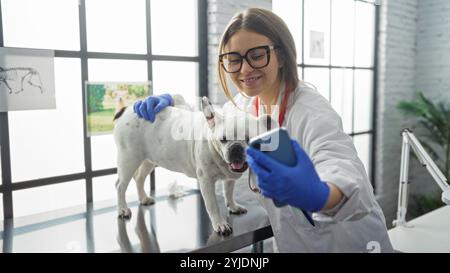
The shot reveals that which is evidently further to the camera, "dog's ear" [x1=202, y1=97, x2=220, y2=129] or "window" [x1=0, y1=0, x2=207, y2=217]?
"window" [x1=0, y1=0, x2=207, y2=217]

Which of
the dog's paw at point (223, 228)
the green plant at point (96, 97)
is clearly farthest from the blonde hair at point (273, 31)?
the green plant at point (96, 97)

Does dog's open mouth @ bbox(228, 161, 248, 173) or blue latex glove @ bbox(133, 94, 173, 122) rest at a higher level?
blue latex glove @ bbox(133, 94, 173, 122)

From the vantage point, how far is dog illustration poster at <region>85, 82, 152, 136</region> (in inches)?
69.9

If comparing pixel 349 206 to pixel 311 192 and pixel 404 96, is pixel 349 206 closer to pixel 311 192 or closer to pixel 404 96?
pixel 311 192

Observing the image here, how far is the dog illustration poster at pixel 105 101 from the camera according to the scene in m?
1.77

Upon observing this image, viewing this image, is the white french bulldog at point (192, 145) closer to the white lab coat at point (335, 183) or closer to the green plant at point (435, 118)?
the white lab coat at point (335, 183)

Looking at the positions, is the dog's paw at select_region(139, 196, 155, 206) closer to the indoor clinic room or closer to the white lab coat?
the indoor clinic room

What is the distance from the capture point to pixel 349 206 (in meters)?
0.73

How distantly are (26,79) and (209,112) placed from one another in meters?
0.94

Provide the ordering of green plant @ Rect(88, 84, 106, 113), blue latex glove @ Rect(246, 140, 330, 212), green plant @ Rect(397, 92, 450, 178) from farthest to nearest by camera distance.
A: green plant @ Rect(397, 92, 450, 178) < green plant @ Rect(88, 84, 106, 113) < blue latex glove @ Rect(246, 140, 330, 212)

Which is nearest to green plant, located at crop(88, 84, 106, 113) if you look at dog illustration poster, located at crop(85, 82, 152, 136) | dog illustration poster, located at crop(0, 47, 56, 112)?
dog illustration poster, located at crop(85, 82, 152, 136)

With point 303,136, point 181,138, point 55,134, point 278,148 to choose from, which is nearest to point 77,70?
point 55,134

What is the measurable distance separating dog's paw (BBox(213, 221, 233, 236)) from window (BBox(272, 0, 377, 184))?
5.58 ft

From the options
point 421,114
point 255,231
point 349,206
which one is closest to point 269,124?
point 349,206
